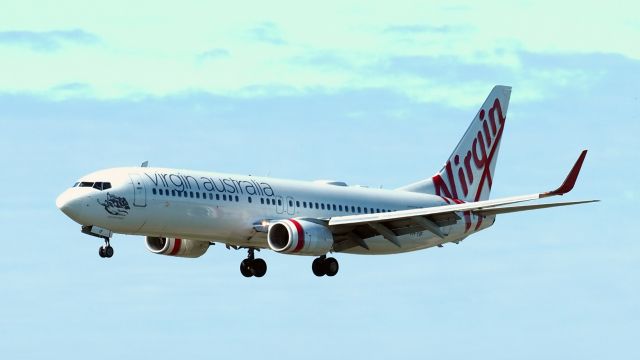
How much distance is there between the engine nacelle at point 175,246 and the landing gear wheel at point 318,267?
489 cm

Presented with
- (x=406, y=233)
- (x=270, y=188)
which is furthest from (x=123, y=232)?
(x=406, y=233)

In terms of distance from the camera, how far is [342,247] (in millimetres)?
63094

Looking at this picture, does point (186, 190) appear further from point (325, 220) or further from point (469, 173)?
point (469, 173)

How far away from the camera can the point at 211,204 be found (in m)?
58.2

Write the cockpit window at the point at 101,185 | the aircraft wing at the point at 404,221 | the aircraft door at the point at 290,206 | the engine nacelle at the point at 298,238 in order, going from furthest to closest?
the aircraft door at the point at 290,206, the aircraft wing at the point at 404,221, the engine nacelle at the point at 298,238, the cockpit window at the point at 101,185

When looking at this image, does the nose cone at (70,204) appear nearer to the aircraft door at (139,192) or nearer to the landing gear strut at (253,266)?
the aircraft door at (139,192)

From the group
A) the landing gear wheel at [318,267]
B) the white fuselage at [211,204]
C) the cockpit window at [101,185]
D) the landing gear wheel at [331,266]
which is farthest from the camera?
the landing gear wheel at [318,267]

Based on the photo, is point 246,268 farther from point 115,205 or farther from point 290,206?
point 115,205

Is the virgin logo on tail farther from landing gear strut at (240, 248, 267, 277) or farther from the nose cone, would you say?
the nose cone

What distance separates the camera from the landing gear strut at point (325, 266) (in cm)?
6231

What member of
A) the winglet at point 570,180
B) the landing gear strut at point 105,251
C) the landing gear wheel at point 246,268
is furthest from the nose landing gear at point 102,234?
the winglet at point 570,180

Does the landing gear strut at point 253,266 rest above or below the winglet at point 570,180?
below

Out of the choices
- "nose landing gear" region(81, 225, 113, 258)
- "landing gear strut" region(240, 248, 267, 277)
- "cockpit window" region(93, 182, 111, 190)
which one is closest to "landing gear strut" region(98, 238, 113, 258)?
"nose landing gear" region(81, 225, 113, 258)

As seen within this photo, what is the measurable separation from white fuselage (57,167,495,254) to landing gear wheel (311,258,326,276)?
1.88 meters
